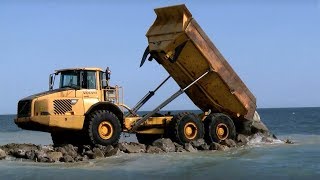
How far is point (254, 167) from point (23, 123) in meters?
6.19

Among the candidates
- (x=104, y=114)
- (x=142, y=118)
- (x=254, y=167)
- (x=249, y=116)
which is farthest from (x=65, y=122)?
(x=249, y=116)

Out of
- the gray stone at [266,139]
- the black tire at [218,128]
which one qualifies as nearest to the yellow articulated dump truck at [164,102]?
the black tire at [218,128]

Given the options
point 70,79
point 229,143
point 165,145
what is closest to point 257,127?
point 229,143

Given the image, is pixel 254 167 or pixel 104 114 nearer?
pixel 254 167

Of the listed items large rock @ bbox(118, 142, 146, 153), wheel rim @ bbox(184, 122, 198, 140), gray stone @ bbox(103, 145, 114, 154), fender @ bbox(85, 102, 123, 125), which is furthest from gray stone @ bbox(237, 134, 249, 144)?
gray stone @ bbox(103, 145, 114, 154)

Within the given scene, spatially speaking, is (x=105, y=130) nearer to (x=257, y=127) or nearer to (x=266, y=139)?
(x=257, y=127)

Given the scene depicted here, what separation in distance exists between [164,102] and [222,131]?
2.22 meters

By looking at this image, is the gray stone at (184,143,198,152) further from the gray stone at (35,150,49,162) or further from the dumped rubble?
the gray stone at (35,150,49,162)

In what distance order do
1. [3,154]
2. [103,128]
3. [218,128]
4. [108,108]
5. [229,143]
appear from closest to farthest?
[3,154] → [103,128] → [108,108] → [229,143] → [218,128]

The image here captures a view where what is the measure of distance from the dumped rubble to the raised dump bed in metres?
1.32

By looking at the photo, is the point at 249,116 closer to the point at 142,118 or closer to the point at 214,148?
the point at 214,148

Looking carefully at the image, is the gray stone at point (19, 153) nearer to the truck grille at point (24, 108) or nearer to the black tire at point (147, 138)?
the truck grille at point (24, 108)

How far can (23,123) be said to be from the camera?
14055 mm

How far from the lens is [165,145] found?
15164mm
